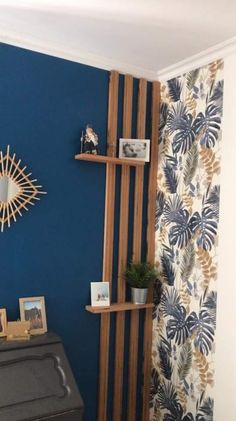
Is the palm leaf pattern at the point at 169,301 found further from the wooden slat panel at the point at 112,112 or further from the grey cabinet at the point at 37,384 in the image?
the wooden slat panel at the point at 112,112

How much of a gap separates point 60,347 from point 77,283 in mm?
471

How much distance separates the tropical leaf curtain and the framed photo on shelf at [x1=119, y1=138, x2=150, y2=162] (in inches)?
6.2

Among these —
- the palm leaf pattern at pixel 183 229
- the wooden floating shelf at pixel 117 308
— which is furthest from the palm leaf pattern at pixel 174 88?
the wooden floating shelf at pixel 117 308

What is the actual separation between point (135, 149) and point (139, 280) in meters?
0.86

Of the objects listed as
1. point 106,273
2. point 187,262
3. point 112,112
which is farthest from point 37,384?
point 112,112

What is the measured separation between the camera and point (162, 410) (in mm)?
2729

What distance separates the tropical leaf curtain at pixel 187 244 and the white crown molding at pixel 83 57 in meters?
0.22

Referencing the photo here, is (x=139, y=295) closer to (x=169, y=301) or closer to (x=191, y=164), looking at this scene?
(x=169, y=301)

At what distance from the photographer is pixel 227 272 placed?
230 centimetres

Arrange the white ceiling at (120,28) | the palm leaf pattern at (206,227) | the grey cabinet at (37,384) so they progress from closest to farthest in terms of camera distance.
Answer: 1. the grey cabinet at (37,384)
2. the white ceiling at (120,28)
3. the palm leaf pattern at (206,227)

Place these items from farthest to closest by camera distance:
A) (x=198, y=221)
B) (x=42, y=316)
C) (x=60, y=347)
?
1. (x=198, y=221)
2. (x=42, y=316)
3. (x=60, y=347)

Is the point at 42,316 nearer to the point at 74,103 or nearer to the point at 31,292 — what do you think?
the point at 31,292

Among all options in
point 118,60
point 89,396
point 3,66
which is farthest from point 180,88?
point 89,396

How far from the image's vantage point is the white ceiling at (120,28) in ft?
6.39
